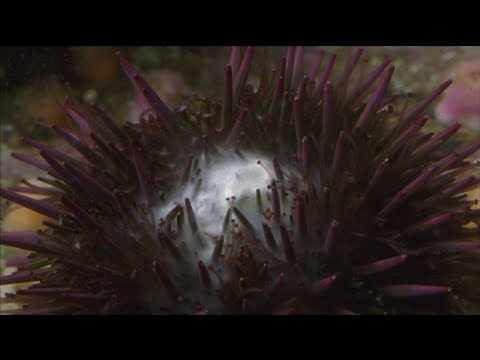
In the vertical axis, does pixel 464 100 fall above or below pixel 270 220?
above

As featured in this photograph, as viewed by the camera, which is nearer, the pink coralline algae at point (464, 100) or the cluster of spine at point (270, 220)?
the cluster of spine at point (270, 220)

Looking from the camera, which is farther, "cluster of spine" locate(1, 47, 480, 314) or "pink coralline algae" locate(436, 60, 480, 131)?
"pink coralline algae" locate(436, 60, 480, 131)

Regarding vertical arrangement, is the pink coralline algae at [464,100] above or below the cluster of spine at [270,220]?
above

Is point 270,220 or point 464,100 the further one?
point 464,100

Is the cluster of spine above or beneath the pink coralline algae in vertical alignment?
beneath

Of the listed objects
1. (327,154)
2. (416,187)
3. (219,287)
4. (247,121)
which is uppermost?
(247,121)
